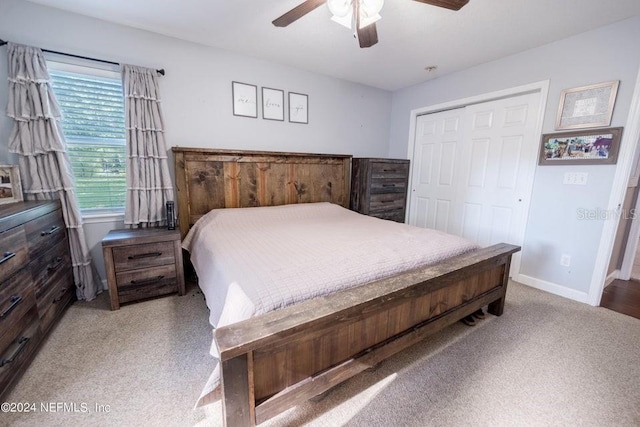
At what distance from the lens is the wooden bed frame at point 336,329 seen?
3.10ft

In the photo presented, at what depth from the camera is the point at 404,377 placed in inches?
58.0

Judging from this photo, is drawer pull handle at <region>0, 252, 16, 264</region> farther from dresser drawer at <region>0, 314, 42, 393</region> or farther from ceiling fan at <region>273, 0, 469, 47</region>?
ceiling fan at <region>273, 0, 469, 47</region>

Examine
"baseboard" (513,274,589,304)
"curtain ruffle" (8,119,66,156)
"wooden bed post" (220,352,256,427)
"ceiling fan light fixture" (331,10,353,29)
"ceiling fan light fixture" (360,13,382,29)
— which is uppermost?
"ceiling fan light fixture" (331,10,353,29)

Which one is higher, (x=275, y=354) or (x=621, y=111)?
(x=621, y=111)

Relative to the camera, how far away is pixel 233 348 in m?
0.85

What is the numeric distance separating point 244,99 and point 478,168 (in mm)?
2838

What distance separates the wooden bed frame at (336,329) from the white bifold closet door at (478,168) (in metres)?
1.17

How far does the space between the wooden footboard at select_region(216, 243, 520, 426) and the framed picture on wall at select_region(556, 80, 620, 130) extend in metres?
1.79

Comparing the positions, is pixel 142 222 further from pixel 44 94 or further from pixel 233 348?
pixel 233 348

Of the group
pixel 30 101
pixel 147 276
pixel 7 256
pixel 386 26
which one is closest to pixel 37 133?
pixel 30 101

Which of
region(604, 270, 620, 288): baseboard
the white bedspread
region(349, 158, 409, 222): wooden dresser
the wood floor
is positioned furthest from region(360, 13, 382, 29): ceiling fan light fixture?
region(604, 270, 620, 288): baseboard

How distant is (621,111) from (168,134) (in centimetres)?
396

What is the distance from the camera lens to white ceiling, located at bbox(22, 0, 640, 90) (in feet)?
6.21

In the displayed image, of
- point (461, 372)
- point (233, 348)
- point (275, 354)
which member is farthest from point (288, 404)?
point (461, 372)
